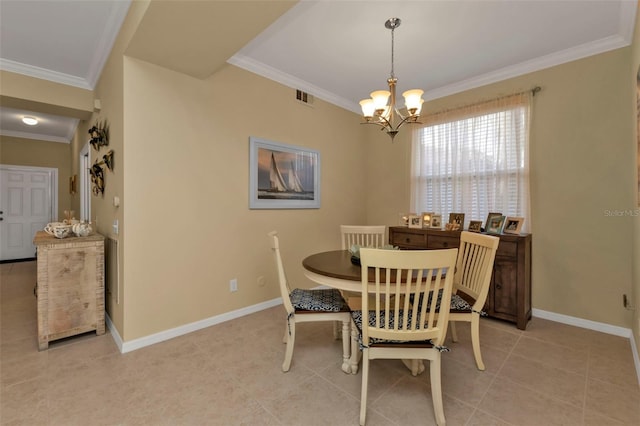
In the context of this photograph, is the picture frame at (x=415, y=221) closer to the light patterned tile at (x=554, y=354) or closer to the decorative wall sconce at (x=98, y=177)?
the light patterned tile at (x=554, y=354)

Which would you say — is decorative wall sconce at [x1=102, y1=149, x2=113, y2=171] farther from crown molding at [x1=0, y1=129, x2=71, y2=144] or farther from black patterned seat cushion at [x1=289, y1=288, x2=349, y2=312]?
crown molding at [x1=0, y1=129, x2=71, y2=144]

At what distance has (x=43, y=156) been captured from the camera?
18.6ft

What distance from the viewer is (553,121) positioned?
2.80 m

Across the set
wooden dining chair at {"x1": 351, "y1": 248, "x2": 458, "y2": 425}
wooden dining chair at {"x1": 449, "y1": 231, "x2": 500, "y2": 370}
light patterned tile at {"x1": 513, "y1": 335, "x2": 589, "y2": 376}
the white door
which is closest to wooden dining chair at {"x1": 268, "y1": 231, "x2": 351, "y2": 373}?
wooden dining chair at {"x1": 351, "y1": 248, "x2": 458, "y2": 425}

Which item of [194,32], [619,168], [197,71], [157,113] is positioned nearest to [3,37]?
[157,113]

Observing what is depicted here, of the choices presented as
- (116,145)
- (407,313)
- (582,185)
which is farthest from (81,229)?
(582,185)

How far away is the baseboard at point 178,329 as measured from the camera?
2.24 meters

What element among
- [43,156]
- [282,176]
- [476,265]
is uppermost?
[43,156]

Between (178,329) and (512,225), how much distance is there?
3.37 meters

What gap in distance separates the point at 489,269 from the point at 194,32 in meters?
2.53

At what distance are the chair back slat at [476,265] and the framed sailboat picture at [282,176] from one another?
1903 millimetres

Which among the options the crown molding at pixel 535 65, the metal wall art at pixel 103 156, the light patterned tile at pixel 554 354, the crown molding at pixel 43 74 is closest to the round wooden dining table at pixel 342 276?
the light patterned tile at pixel 554 354

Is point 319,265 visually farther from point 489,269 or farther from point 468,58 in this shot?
point 468,58

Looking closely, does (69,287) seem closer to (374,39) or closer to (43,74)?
(43,74)
